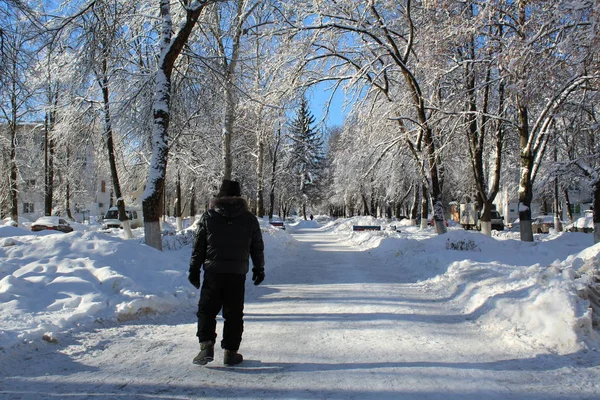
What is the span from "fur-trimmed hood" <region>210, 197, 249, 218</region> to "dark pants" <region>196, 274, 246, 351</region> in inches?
25.3

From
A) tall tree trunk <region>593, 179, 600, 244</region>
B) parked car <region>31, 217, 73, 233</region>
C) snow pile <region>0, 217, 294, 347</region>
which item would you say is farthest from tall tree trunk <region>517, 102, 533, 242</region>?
parked car <region>31, 217, 73, 233</region>

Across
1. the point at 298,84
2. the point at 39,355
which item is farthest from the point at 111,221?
the point at 39,355

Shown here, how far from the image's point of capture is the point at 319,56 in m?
17.4

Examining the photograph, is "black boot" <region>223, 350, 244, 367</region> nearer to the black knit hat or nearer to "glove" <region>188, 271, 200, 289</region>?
"glove" <region>188, 271, 200, 289</region>

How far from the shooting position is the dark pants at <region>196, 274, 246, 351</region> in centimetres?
439

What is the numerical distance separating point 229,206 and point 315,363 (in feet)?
6.02

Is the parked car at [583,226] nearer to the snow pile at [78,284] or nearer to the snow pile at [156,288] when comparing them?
the snow pile at [156,288]

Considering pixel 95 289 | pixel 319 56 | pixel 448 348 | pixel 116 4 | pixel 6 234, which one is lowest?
pixel 448 348

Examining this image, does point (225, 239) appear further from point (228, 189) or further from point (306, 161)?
point (306, 161)

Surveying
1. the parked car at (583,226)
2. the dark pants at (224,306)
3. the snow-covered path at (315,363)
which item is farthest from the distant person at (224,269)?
the parked car at (583,226)

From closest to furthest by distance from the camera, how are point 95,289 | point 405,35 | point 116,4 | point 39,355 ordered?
point 39,355 → point 95,289 → point 116,4 → point 405,35

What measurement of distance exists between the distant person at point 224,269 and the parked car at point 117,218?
27.4 meters

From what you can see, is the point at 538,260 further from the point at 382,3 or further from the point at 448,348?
the point at 382,3

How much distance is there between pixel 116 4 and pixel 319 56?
887 cm
